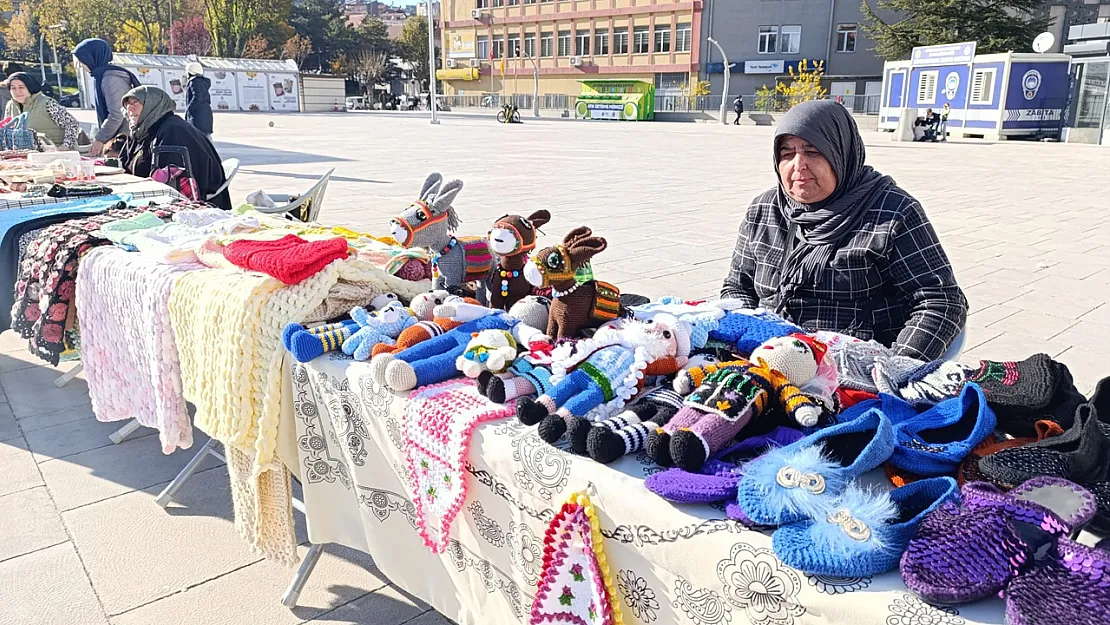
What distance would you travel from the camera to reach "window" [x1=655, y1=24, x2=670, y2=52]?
1738 inches

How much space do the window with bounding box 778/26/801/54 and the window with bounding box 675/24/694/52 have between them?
4990 millimetres

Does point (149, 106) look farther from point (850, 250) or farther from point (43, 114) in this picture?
point (850, 250)

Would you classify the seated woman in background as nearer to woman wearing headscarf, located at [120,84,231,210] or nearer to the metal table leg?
woman wearing headscarf, located at [120,84,231,210]

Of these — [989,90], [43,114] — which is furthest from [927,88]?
[43,114]

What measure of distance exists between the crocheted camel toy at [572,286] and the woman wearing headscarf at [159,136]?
3979 millimetres

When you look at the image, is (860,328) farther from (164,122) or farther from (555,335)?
(164,122)

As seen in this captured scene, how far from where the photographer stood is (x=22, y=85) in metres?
7.18

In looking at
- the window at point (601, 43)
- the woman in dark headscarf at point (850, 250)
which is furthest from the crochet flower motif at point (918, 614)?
the window at point (601, 43)

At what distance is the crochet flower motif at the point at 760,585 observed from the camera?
43.3 inches

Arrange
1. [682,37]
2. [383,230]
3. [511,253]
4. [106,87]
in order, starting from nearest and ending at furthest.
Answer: [511,253] → [106,87] → [383,230] → [682,37]

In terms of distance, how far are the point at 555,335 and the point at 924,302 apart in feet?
3.70

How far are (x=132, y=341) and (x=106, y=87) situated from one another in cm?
502

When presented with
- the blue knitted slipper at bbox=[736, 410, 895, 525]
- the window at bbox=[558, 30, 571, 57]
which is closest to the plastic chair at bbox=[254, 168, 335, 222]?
the blue knitted slipper at bbox=[736, 410, 895, 525]

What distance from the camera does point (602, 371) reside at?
61.6 inches
